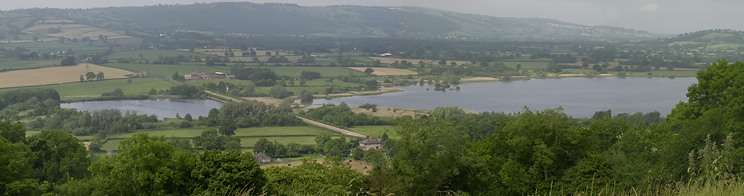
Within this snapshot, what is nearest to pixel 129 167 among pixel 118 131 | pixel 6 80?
pixel 118 131

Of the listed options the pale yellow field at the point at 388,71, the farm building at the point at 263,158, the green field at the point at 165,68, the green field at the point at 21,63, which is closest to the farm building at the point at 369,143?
the farm building at the point at 263,158

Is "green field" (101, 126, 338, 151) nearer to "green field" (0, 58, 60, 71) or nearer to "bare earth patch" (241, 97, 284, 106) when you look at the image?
"bare earth patch" (241, 97, 284, 106)

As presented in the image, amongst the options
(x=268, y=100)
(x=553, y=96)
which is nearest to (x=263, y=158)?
(x=268, y=100)

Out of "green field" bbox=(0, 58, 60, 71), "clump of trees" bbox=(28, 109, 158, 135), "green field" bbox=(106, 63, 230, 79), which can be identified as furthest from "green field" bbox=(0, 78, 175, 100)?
"clump of trees" bbox=(28, 109, 158, 135)

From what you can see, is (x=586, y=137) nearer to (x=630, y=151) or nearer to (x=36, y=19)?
(x=630, y=151)

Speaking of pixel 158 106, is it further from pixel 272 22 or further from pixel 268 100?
pixel 272 22

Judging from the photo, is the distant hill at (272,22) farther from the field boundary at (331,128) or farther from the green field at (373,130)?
the green field at (373,130)
